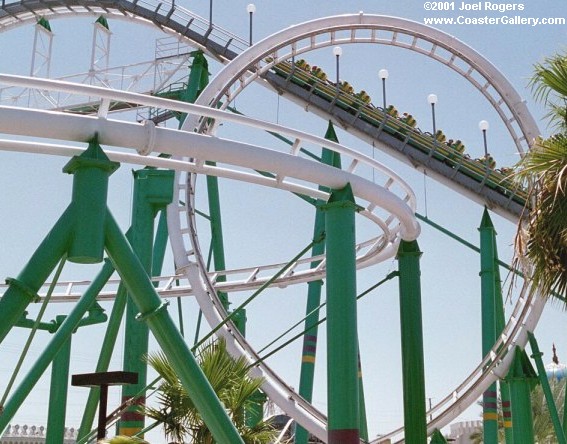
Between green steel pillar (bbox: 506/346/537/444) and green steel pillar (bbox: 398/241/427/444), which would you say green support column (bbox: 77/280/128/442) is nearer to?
green steel pillar (bbox: 398/241/427/444)

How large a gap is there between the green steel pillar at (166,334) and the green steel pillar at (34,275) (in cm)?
40

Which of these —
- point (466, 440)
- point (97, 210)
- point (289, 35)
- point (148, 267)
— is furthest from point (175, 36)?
point (466, 440)

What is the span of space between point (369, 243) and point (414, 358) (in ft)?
12.4

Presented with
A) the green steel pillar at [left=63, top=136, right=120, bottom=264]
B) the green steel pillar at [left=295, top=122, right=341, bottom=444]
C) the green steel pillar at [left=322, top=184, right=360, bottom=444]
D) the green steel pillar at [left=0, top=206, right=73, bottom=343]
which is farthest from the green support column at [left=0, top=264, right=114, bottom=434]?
the green steel pillar at [left=295, top=122, right=341, bottom=444]

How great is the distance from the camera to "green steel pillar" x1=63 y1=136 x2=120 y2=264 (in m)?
7.11

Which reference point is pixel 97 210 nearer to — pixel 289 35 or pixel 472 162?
pixel 289 35

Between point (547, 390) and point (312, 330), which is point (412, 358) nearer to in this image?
point (547, 390)

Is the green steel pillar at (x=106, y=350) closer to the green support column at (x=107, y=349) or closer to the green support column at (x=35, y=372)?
the green support column at (x=107, y=349)

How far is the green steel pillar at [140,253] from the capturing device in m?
10.1

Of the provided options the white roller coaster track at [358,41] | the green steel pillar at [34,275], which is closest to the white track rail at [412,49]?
the white roller coaster track at [358,41]

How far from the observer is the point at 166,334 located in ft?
24.4

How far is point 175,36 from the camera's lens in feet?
62.4

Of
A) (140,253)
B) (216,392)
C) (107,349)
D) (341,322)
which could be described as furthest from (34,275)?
(107,349)

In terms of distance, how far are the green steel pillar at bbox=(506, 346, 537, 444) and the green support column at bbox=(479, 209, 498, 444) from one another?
267cm
